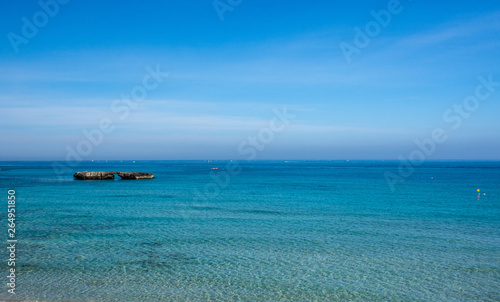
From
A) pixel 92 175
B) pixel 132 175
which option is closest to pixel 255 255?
pixel 132 175

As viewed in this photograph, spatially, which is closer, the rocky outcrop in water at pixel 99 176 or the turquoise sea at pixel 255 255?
the turquoise sea at pixel 255 255

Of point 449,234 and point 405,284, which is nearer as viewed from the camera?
point 405,284

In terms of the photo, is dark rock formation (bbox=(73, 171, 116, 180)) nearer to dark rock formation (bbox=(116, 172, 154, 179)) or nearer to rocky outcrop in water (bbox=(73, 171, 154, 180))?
rocky outcrop in water (bbox=(73, 171, 154, 180))

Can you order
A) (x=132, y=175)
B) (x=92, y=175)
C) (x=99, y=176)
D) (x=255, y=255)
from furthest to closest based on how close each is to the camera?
(x=132, y=175)
(x=99, y=176)
(x=92, y=175)
(x=255, y=255)

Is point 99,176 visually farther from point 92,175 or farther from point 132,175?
point 132,175

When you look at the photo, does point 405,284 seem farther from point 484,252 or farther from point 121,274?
point 121,274

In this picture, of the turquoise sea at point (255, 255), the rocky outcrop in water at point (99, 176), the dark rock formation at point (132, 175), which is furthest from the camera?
the dark rock formation at point (132, 175)

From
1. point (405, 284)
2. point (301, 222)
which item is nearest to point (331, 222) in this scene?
point (301, 222)

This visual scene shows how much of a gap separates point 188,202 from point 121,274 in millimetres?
24271

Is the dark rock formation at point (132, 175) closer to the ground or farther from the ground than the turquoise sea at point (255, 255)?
farther from the ground

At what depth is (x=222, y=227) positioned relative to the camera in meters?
24.4

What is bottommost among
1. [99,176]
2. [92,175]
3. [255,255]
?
[255,255]

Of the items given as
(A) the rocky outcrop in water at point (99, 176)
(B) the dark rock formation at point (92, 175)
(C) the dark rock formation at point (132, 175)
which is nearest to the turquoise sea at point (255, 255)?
(B) the dark rock formation at point (92, 175)

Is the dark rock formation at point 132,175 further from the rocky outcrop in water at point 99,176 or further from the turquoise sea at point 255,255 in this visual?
the turquoise sea at point 255,255
